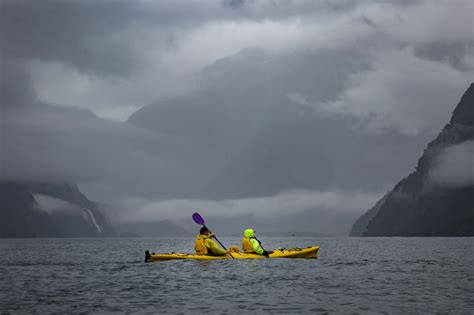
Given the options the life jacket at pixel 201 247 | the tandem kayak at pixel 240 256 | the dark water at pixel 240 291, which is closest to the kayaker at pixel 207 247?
the life jacket at pixel 201 247

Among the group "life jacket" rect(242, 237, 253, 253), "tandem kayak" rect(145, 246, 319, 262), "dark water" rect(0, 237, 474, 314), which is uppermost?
"life jacket" rect(242, 237, 253, 253)

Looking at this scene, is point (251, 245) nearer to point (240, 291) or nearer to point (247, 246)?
point (247, 246)

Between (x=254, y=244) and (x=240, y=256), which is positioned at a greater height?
(x=254, y=244)

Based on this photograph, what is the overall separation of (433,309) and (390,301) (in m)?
2.48

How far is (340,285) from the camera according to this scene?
32.3 m

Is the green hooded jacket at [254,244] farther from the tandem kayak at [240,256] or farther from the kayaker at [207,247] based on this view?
the kayaker at [207,247]

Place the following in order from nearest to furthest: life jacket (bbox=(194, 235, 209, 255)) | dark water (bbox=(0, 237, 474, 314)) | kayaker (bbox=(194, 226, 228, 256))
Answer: dark water (bbox=(0, 237, 474, 314)), kayaker (bbox=(194, 226, 228, 256)), life jacket (bbox=(194, 235, 209, 255))

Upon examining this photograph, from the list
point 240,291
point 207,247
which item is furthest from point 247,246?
point 240,291

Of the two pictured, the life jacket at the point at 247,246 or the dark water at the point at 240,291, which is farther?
the life jacket at the point at 247,246

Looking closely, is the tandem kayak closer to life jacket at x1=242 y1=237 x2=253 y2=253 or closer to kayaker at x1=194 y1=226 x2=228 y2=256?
kayaker at x1=194 y1=226 x2=228 y2=256

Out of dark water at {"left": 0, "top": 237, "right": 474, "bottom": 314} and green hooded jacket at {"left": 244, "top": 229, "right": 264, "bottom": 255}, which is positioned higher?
green hooded jacket at {"left": 244, "top": 229, "right": 264, "bottom": 255}

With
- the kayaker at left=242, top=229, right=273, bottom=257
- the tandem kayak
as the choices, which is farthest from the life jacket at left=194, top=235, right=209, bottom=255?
the kayaker at left=242, top=229, right=273, bottom=257

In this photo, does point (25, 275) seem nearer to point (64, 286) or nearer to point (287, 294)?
point (64, 286)

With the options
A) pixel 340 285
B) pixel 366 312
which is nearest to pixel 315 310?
pixel 366 312
